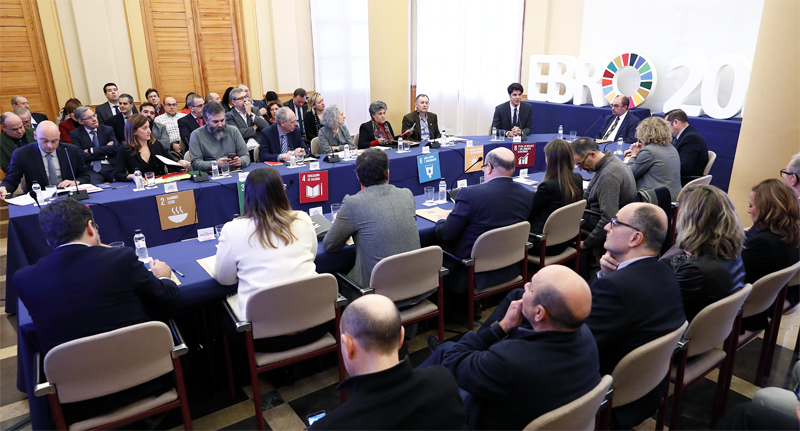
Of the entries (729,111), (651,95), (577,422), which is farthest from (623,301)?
(651,95)

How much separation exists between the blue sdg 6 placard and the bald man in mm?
3621

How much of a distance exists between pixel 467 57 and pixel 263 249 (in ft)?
24.4

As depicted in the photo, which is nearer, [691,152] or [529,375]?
[529,375]

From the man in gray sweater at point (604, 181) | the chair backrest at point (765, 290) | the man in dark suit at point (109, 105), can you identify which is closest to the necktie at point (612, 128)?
the man in gray sweater at point (604, 181)

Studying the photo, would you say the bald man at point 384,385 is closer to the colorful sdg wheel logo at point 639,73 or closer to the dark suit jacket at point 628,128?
the dark suit jacket at point 628,128

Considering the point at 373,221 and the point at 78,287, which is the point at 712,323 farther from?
the point at 78,287

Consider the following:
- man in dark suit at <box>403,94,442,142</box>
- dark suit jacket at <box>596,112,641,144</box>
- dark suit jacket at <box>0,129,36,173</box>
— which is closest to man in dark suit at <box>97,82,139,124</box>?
dark suit jacket at <box>0,129,36,173</box>

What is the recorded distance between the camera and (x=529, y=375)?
144cm

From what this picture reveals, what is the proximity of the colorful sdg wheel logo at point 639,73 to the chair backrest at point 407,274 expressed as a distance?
5.49 metres

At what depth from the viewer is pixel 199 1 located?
718cm

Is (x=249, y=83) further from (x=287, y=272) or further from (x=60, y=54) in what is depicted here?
(x=287, y=272)

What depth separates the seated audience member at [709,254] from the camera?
2105 mm

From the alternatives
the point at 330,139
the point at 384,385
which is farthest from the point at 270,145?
the point at 384,385

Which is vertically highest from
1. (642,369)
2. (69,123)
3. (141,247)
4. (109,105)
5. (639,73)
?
(639,73)
